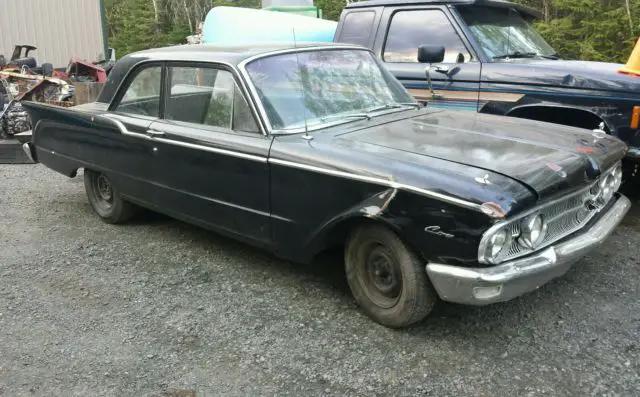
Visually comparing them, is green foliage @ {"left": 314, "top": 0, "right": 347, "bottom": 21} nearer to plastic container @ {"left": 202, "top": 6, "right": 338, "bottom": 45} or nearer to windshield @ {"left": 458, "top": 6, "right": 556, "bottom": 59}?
→ plastic container @ {"left": 202, "top": 6, "right": 338, "bottom": 45}

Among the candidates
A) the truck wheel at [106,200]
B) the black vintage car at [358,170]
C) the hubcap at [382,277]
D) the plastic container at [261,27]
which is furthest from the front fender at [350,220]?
the plastic container at [261,27]

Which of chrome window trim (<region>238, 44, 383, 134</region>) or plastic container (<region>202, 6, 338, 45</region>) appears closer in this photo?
chrome window trim (<region>238, 44, 383, 134</region>)

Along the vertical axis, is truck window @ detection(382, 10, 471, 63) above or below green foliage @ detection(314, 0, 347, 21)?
below

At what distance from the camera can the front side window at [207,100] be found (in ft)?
12.9

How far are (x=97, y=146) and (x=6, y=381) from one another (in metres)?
2.47

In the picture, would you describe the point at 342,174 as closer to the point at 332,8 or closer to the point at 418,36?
the point at 418,36

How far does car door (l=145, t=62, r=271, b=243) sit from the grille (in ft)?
5.02

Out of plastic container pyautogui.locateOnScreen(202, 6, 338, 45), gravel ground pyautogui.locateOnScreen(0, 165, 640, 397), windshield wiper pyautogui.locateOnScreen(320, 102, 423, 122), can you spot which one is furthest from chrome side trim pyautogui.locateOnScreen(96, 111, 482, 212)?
plastic container pyautogui.locateOnScreen(202, 6, 338, 45)

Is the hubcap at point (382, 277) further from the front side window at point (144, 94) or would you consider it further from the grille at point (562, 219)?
the front side window at point (144, 94)

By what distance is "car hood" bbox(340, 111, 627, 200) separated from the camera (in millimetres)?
3105

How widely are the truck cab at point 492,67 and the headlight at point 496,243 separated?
7.25 ft

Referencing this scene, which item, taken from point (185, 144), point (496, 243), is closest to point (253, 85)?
point (185, 144)

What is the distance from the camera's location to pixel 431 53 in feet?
17.5

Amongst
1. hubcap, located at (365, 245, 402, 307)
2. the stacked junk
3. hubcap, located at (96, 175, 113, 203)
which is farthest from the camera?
the stacked junk
